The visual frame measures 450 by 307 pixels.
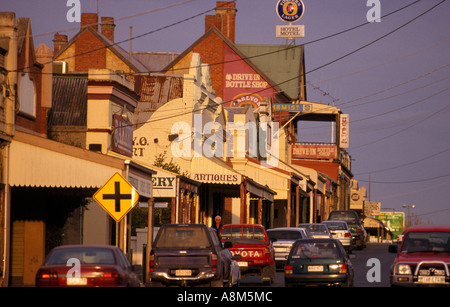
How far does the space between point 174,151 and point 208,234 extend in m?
22.0

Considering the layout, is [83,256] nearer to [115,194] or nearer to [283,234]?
[115,194]

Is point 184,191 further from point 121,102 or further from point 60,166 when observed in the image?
point 60,166

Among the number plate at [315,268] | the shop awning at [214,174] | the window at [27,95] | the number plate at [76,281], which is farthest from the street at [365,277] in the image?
the number plate at [76,281]

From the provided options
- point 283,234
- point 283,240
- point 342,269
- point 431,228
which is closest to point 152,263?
point 342,269

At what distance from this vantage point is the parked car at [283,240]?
32.4 meters

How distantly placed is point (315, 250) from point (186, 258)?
367cm

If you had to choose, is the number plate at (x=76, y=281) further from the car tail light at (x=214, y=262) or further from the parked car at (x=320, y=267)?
the parked car at (x=320, y=267)

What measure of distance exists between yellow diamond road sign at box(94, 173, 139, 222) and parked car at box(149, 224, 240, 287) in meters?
1.20

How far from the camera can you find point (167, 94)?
4588 centimetres

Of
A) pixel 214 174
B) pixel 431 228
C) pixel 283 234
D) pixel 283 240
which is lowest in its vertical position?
pixel 283 240

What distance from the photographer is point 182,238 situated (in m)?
21.1

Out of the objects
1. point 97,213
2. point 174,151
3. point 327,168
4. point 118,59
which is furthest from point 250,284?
point 327,168

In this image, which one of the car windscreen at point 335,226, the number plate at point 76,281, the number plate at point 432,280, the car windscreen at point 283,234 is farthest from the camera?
the car windscreen at point 335,226

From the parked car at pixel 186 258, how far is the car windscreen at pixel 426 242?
4457 millimetres
